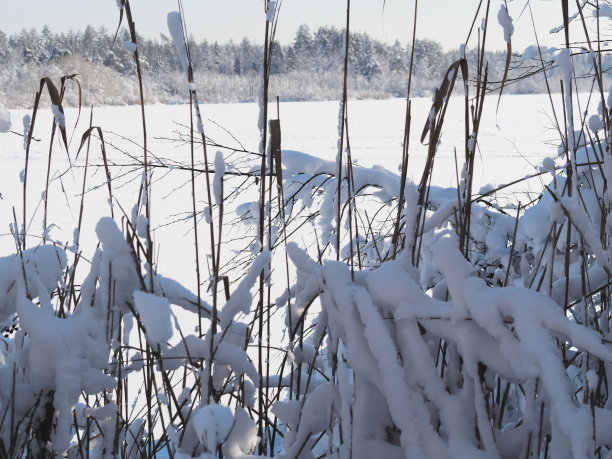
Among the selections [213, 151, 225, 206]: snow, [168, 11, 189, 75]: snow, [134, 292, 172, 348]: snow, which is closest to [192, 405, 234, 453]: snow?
[134, 292, 172, 348]: snow

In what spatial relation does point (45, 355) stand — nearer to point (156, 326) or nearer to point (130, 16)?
point (156, 326)

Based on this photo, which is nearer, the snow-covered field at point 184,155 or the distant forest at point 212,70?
the snow-covered field at point 184,155

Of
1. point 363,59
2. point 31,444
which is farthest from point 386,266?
point 363,59

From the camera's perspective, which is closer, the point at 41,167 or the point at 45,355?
the point at 45,355

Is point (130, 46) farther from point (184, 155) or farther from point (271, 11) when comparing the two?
point (184, 155)

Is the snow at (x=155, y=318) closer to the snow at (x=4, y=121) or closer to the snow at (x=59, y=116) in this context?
the snow at (x=59, y=116)

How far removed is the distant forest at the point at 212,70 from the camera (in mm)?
22156

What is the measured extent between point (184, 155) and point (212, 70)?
27.6 meters

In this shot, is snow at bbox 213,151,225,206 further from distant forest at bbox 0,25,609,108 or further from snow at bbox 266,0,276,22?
distant forest at bbox 0,25,609,108

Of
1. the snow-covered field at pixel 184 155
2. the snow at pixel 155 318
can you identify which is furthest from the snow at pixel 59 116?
the snow-covered field at pixel 184 155

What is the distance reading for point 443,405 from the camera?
23.2 inches

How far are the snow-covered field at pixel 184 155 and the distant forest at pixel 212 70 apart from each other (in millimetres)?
2201

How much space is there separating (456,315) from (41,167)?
9379 mm

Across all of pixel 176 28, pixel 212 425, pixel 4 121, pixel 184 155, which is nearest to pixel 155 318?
pixel 212 425
